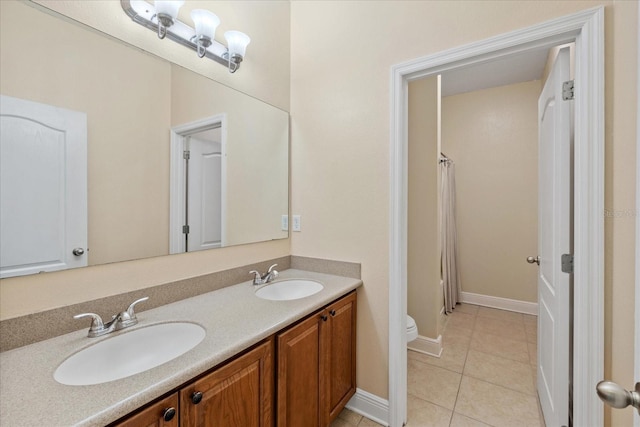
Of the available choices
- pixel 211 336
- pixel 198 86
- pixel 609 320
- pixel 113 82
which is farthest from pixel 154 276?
pixel 609 320

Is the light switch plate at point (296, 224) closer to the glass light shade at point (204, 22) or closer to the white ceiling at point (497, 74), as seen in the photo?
the glass light shade at point (204, 22)

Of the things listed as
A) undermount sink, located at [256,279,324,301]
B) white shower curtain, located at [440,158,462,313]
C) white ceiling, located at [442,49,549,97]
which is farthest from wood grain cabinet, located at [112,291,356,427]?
white ceiling, located at [442,49,549,97]

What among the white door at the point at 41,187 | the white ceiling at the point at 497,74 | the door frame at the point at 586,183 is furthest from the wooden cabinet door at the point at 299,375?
the white ceiling at the point at 497,74

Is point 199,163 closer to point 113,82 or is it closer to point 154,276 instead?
point 113,82

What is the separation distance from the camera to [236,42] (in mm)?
1584

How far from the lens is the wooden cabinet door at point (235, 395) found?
0.84 meters


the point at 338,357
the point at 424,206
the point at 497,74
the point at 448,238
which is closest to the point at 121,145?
the point at 338,357

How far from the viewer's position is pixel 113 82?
1.17m

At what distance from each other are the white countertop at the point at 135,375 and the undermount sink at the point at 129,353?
0.9 inches

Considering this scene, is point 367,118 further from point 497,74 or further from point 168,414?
point 497,74

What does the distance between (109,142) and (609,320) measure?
2.13m

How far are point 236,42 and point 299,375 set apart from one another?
1.78 m

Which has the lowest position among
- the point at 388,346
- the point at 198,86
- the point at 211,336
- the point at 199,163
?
the point at 388,346

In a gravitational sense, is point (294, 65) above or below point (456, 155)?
above
